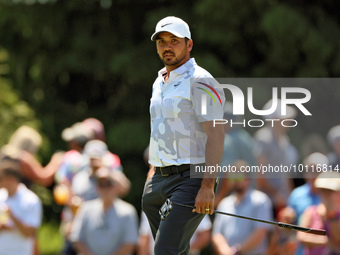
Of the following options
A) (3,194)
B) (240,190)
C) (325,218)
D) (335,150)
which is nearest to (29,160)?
(3,194)

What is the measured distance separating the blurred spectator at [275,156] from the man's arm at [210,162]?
2.88m

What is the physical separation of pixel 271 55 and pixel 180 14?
155 centimetres

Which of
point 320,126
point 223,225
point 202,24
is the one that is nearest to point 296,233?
point 223,225

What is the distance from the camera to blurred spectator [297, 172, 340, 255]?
18.6ft

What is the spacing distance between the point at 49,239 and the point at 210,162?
25.7ft

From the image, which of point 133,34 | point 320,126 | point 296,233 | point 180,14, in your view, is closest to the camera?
point 296,233

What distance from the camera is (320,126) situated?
9414 millimetres

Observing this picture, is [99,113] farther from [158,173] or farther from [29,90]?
[158,173]

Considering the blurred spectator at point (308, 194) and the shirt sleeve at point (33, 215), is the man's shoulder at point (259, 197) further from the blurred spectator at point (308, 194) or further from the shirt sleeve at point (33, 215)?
the shirt sleeve at point (33, 215)

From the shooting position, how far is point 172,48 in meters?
4.42

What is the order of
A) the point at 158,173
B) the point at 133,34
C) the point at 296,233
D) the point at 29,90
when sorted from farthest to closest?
the point at 29,90 < the point at 133,34 < the point at 296,233 < the point at 158,173

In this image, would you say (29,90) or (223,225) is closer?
(223,225)

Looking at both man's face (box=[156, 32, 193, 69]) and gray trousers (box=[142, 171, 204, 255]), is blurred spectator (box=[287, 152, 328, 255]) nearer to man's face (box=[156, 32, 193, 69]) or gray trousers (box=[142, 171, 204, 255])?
gray trousers (box=[142, 171, 204, 255])

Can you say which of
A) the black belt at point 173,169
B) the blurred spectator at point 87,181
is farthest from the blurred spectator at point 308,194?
the black belt at point 173,169
